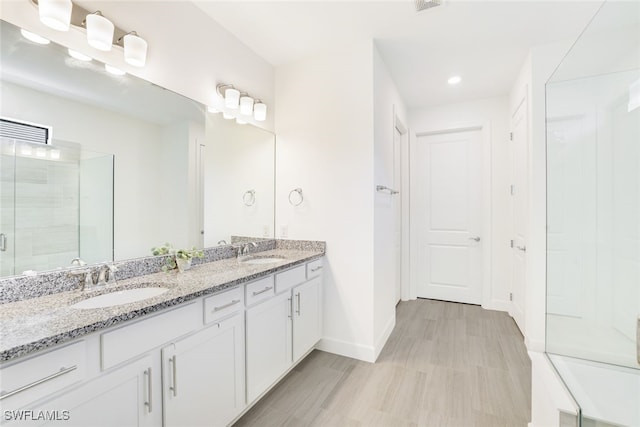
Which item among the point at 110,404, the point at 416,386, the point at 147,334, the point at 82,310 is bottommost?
the point at 416,386

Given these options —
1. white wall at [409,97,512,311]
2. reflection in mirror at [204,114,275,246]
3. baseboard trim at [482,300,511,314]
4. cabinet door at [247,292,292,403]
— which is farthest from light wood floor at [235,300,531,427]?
reflection in mirror at [204,114,275,246]

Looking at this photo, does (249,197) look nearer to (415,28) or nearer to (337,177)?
(337,177)

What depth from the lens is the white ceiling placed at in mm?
1958

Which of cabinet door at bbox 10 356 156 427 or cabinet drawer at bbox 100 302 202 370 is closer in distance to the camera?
cabinet door at bbox 10 356 156 427

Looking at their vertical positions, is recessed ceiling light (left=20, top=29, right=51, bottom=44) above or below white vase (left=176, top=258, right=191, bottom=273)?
above

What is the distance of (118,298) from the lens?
136 cm

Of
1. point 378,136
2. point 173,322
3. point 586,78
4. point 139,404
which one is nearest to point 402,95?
point 378,136

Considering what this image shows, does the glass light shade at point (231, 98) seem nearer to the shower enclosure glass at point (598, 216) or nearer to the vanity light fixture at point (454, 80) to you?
the vanity light fixture at point (454, 80)

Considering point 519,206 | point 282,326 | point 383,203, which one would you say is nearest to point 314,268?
point 282,326

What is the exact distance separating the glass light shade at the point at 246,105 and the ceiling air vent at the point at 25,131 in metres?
1.35

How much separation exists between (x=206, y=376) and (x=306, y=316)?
98cm

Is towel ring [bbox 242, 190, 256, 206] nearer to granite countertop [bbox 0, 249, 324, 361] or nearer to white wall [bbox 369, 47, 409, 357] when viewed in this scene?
granite countertop [bbox 0, 249, 324, 361]

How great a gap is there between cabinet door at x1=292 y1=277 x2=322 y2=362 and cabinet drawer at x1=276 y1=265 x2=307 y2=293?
2.2 inches

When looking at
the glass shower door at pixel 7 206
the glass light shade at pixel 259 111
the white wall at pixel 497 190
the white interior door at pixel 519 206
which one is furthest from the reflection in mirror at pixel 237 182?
the white wall at pixel 497 190
